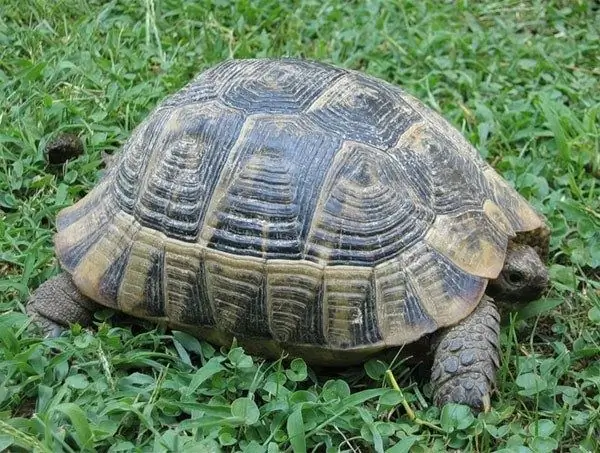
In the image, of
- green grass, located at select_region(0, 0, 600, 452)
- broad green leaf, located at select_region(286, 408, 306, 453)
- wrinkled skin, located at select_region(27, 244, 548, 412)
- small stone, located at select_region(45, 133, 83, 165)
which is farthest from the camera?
small stone, located at select_region(45, 133, 83, 165)

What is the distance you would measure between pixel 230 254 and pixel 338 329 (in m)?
0.50

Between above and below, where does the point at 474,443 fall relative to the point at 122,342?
below

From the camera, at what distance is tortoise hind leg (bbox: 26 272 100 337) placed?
3432mm

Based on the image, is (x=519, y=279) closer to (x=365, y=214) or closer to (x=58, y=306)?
(x=365, y=214)

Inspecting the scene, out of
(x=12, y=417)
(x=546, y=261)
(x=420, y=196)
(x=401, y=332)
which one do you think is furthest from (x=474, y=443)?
(x=12, y=417)

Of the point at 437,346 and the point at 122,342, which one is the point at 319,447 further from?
the point at 122,342

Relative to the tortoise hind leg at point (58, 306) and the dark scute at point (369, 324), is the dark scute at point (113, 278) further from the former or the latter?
the dark scute at point (369, 324)

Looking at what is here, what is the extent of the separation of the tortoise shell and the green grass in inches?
8.2

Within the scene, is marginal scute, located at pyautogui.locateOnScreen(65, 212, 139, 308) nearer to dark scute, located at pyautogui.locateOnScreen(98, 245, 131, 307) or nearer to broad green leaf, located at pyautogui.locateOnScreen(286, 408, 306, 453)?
dark scute, located at pyautogui.locateOnScreen(98, 245, 131, 307)

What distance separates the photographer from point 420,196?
3.32 m

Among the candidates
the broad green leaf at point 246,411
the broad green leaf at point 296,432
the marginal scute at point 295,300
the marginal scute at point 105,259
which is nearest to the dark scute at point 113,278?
the marginal scute at point 105,259

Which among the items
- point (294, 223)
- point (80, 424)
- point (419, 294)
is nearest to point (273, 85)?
point (294, 223)

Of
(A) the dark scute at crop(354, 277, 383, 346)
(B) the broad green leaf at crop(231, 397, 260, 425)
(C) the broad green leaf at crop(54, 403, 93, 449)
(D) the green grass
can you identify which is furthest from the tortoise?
(C) the broad green leaf at crop(54, 403, 93, 449)

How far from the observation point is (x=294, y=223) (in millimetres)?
3205
